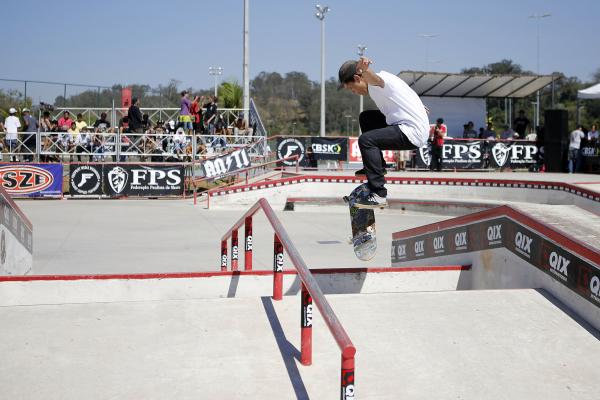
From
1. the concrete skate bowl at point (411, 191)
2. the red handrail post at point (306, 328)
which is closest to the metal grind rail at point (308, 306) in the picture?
the red handrail post at point (306, 328)

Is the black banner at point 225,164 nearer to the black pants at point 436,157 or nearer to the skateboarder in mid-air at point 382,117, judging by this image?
the black pants at point 436,157

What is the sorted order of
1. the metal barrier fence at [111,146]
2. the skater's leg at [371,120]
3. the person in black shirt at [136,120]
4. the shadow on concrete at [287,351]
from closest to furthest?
the shadow on concrete at [287,351] < the skater's leg at [371,120] < the metal barrier fence at [111,146] < the person in black shirt at [136,120]

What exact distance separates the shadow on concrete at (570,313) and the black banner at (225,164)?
52.8 ft

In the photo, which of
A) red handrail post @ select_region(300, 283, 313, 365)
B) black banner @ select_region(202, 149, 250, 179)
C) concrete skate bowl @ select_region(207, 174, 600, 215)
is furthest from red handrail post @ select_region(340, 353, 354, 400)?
black banner @ select_region(202, 149, 250, 179)

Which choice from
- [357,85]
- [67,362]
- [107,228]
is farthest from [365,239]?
[107,228]

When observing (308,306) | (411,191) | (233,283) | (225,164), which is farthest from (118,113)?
(308,306)

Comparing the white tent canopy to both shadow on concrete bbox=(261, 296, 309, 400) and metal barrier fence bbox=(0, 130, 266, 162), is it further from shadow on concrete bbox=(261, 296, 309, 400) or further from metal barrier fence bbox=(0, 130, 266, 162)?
shadow on concrete bbox=(261, 296, 309, 400)

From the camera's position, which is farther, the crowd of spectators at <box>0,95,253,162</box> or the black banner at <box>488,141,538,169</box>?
the black banner at <box>488,141,538,169</box>

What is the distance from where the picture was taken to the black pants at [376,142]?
5438mm

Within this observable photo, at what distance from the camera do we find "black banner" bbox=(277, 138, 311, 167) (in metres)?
24.6

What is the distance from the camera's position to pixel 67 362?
13.5 feet

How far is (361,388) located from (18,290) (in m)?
3.11

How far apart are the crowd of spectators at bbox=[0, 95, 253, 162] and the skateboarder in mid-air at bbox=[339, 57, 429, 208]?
640 inches

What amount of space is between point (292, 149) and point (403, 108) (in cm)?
1945
